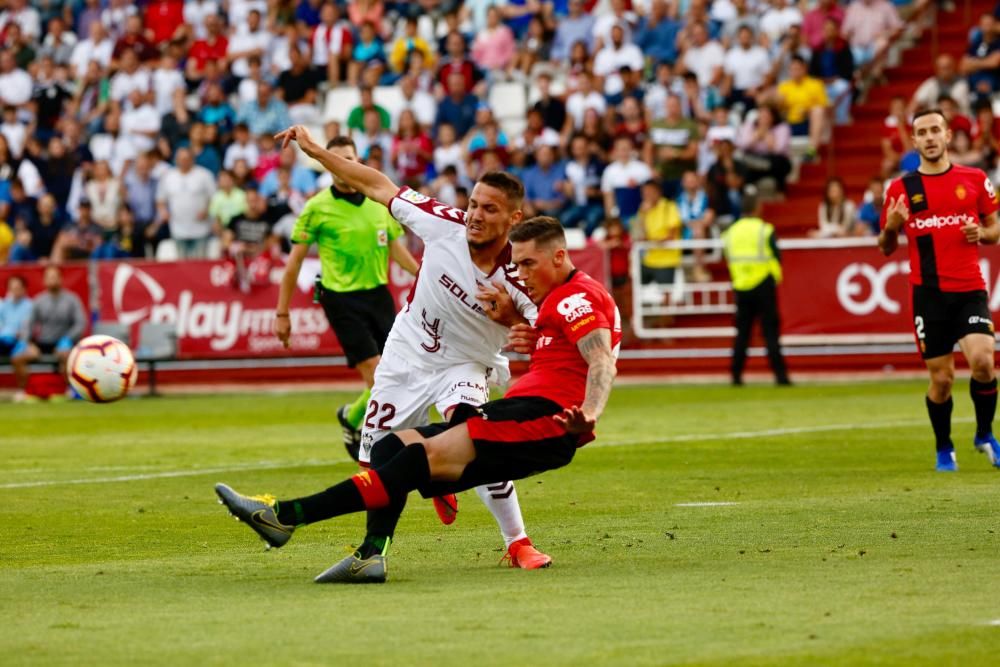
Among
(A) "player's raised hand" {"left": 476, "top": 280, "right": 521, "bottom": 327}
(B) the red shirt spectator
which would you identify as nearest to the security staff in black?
(B) the red shirt spectator

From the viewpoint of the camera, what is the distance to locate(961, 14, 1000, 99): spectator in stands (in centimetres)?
2650

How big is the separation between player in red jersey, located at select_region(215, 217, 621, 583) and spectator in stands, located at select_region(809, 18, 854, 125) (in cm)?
2067

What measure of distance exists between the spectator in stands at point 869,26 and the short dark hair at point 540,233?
70.2 feet

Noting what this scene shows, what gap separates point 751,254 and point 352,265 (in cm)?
1054

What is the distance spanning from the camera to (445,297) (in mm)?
9281

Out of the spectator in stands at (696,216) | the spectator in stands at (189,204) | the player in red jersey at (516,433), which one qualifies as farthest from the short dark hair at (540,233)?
the spectator in stands at (189,204)

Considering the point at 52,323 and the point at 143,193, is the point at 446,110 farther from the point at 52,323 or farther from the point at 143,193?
the point at 52,323

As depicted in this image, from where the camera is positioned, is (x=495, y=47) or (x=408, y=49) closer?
(x=495, y=47)

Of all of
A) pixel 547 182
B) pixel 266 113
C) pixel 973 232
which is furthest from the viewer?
pixel 266 113

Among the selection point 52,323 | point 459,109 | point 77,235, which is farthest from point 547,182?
point 77,235

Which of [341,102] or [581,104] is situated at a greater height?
[341,102]

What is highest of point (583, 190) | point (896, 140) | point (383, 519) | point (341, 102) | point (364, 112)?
point (341, 102)

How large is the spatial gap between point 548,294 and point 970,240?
5.74 metres

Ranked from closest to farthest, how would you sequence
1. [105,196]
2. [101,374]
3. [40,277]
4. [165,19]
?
[101,374], [40,277], [105,196], [165,19]
